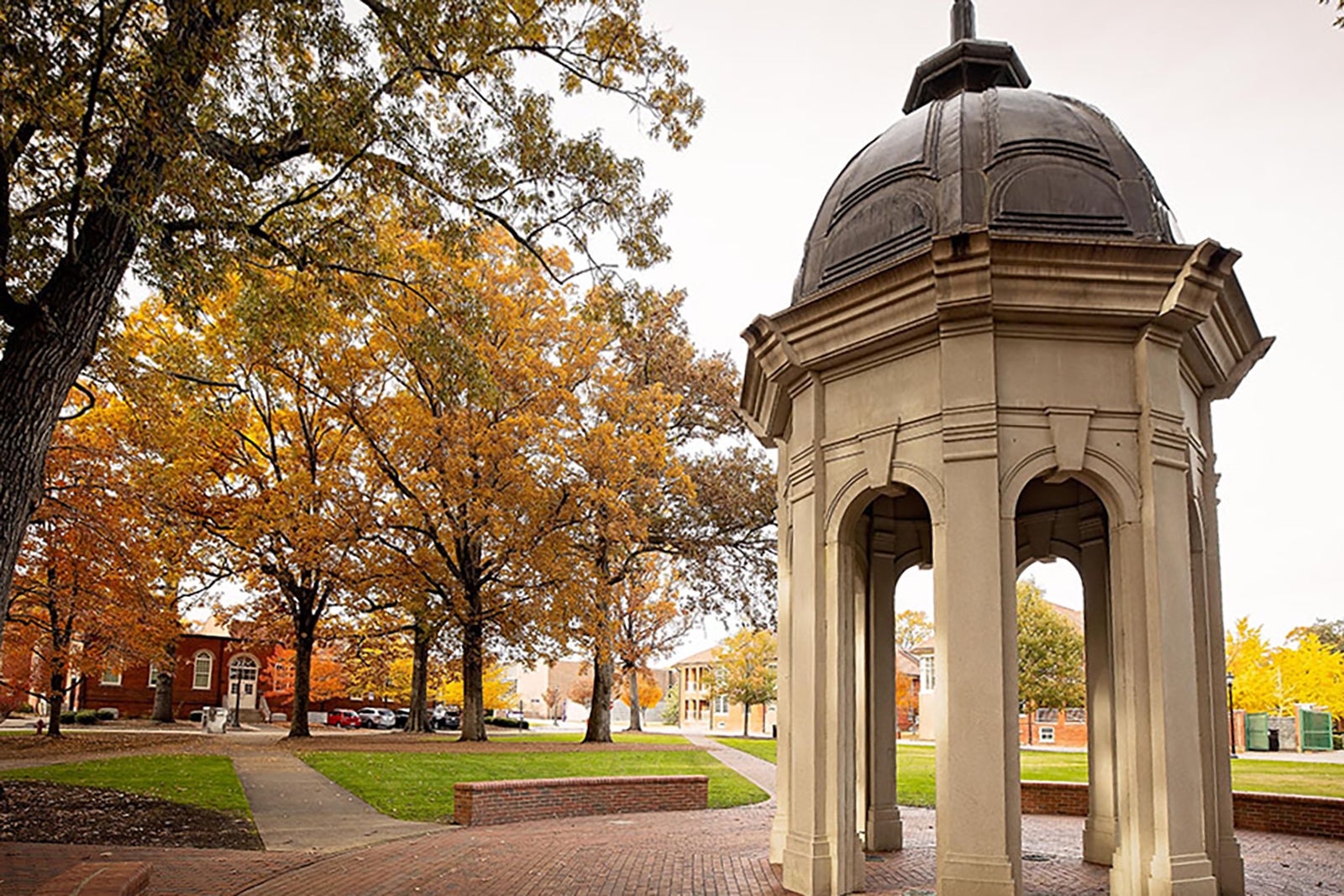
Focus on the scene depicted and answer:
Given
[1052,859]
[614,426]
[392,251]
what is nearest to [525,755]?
[614,426]

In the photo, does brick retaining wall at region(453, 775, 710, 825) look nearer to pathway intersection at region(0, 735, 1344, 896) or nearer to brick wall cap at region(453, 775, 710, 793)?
brick wall cap at region(453, 775, 710, 793)

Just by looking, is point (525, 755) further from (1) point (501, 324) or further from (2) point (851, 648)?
(2) point (851, 648)

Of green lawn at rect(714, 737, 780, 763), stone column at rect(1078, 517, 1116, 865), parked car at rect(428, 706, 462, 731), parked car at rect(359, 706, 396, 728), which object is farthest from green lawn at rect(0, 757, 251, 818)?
parked car at rect(359, 706, 396, 728)

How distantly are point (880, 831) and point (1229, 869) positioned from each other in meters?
3.90

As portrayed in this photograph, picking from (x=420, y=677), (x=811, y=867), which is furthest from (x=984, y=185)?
(x=420, y=677)

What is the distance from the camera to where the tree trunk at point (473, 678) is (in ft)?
104

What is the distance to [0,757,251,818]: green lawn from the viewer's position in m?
16.9

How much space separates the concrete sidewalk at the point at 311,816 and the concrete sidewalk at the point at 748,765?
330 inches

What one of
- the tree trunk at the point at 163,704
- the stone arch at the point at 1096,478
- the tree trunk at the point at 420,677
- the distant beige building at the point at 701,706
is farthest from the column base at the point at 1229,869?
the distant beige building at the point at 701,706

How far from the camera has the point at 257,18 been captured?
11758 millimetres

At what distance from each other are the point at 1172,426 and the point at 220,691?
65.9 metres

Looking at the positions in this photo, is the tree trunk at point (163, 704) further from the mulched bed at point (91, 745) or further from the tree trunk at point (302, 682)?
the tree trunk at point (302, 682)

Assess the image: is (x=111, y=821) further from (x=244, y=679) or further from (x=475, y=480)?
(x=244, y=679)

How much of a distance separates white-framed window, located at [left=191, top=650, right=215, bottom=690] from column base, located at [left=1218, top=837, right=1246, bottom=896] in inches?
2524
